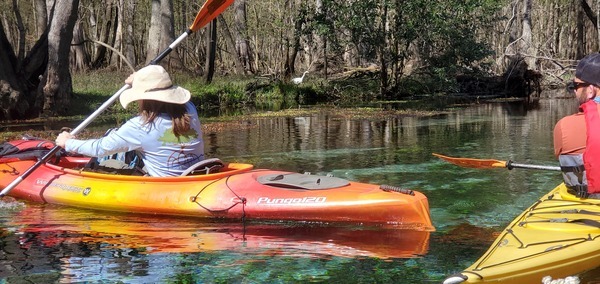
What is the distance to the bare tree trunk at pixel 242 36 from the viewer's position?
85.5 ft

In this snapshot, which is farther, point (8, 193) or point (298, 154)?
point (298, 154)

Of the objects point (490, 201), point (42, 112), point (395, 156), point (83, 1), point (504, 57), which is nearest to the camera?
point (490, 201)

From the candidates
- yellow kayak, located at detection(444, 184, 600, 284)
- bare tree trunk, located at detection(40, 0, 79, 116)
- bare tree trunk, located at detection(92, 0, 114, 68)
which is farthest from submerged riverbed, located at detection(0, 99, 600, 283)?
A: bare tree trunk, located at detection(92, 0, 114, 68)

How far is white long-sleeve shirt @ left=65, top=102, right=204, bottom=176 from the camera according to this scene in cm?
589

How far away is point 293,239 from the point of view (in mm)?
5285

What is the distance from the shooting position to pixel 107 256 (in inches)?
195

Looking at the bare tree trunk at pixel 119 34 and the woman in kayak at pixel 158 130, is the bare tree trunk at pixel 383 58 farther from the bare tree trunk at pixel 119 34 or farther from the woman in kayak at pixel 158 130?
the woman in kayak at pixel 158 130

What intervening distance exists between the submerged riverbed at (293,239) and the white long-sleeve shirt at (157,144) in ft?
1.47

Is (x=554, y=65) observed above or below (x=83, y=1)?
below

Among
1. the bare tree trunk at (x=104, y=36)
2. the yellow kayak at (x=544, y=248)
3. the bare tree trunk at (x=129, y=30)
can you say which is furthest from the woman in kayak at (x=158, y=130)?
the bare tree trunk at (x=104, y=36)

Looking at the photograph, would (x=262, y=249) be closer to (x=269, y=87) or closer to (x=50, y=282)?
(x=50, y=282)

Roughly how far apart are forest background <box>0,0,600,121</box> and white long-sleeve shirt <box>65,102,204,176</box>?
8.97 metres

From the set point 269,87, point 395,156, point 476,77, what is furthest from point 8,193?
point 476,77

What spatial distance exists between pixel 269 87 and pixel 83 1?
39.2ft
